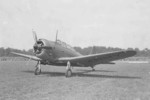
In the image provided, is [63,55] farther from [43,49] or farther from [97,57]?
[97,57]

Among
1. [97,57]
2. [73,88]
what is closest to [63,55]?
[97,57]

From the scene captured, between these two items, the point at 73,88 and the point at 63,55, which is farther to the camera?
the point at 63,55

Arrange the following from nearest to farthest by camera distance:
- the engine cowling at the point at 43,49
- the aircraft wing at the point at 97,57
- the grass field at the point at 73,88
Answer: the grass field at the point at 73,88 → the aircraft wing at the point at 97,57 → the engine cowling at the point at 43,49

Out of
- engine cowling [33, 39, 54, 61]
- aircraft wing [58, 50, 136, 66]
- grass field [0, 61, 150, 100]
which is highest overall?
engine cowling [33, 39, 54, 61]

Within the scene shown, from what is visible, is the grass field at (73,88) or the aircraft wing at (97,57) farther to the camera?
the aircraft wing at (97,57)

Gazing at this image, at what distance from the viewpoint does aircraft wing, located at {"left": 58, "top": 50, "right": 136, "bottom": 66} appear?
14031 mm

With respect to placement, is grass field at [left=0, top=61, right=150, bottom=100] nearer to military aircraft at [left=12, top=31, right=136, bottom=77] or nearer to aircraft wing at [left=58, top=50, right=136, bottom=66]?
aircraft wing at [left=58, top=50, right=136, bottom=66]

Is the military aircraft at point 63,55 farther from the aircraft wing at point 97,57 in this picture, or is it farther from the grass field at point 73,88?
the grass field at point 73,88

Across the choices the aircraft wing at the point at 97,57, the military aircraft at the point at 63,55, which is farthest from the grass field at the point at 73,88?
the military aircraft at the point at 63,55

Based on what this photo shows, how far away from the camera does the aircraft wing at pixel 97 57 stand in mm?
14031

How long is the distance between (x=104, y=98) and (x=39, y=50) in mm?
8850

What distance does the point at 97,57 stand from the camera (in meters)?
15.1

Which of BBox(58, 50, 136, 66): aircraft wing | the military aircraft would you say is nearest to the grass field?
BBox(58, 50, 136, 66): aircraft wing

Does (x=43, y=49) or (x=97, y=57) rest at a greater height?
(x=43, y=49)
